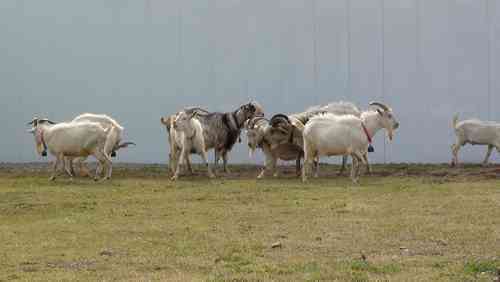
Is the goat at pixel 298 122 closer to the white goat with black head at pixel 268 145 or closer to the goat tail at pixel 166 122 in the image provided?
the white goat with black head at pixel 268 145

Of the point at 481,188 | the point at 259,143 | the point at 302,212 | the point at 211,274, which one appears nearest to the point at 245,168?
the point at 259,143

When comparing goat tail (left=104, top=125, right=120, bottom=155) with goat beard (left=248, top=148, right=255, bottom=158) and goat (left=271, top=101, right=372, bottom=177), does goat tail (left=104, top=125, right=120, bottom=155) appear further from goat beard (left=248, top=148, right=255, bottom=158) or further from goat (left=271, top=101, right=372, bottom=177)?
goat (left=271, top=101, right=372, bottom=177)

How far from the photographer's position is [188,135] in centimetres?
1638

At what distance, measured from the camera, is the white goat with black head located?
1682cm

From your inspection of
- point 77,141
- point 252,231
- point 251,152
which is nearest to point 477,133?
point 251,152

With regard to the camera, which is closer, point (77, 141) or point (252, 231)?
point (252, 231)

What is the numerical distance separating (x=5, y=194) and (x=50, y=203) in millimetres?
1612

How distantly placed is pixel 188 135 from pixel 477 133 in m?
5.89

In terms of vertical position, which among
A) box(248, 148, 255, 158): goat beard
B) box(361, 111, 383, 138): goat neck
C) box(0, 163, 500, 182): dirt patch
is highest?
box(361, 111, 383, 138): goat neck

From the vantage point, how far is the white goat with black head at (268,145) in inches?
662

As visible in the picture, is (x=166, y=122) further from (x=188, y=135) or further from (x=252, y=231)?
(x=252, y=231)

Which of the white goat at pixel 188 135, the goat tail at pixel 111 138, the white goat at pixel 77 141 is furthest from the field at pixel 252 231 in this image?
the goat tail at pixel 111 138

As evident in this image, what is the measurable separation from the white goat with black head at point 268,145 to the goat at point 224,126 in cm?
66

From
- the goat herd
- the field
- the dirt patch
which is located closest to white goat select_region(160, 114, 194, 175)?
the goat herd
